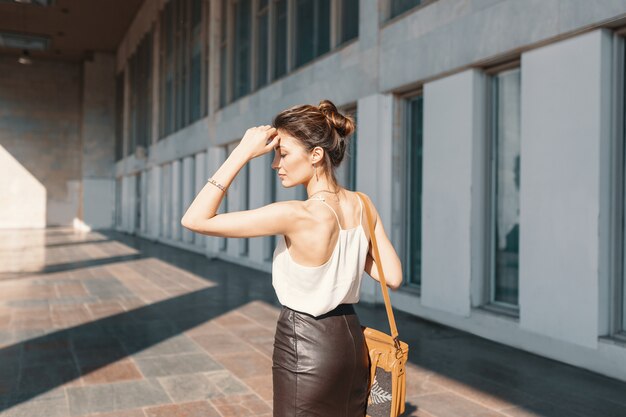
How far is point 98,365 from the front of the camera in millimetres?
5746

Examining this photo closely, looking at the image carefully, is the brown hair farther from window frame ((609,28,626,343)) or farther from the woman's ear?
window frame ((609,28,626,343))

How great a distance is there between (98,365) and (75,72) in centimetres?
3758

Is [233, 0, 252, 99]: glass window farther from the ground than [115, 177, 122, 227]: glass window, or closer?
farther from the ground

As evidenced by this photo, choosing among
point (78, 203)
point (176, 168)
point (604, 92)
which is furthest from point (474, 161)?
point (78, 203)

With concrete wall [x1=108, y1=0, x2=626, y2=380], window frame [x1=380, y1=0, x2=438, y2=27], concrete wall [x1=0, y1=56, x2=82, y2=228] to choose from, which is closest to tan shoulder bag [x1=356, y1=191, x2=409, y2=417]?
concrete wall [x1=108, y1=0, x2=626, y2=380]

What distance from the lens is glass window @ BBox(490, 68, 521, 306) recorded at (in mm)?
7156

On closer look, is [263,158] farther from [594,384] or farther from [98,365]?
[594,384]

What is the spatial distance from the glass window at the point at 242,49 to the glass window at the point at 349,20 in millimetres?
5305

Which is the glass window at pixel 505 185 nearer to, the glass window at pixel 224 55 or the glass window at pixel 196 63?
the glass window at pixel 224 55

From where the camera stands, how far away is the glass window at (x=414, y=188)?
8953 millimetres

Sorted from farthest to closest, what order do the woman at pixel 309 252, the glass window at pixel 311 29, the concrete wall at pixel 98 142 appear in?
the concrete wall at pixel 98 142, the glass window at pixel 311 29, the woman at pixel 309 252

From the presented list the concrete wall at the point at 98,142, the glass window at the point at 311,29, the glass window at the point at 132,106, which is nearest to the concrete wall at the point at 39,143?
the concrete wall at the point at 98,142

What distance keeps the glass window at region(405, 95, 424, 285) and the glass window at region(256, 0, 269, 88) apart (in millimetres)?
6382

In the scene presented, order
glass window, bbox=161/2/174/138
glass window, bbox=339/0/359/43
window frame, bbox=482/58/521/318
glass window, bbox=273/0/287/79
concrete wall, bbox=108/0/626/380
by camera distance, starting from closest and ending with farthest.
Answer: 1. concrete wall, bbox=108/0/626/380
2. window frame, bbox=482/58/521/318
3. glass window, bbox=339/0/359/43
4. glass window, bbox=273/0/287/79
5. glass window, bbox=161/2/174/138
